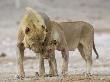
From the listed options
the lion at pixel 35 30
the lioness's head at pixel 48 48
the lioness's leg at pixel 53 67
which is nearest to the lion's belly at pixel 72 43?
the lioness's leg at pixel 53 67

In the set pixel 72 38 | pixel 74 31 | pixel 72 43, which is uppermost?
pixel 74 31

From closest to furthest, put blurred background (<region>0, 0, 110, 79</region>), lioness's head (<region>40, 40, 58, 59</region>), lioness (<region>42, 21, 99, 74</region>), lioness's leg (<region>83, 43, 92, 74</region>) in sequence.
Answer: lioness's head (<region>40, 40, 58, 59</region>) → lioness (<region>42, 21, 99, 74</region>) → lioness's leg (<region>83, 43, 92, 74</region>) → blurred background (<region>0, 0, 110, 79</region>)

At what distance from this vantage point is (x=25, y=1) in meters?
47.1

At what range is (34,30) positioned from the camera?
970 centimetres

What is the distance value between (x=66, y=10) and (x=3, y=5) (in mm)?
4661

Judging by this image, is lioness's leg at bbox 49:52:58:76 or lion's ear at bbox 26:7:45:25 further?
lioness's leg at bbox 49:52:58:76

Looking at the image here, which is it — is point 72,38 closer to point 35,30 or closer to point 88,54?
point 88,54

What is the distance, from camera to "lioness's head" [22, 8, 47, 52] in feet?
31.7

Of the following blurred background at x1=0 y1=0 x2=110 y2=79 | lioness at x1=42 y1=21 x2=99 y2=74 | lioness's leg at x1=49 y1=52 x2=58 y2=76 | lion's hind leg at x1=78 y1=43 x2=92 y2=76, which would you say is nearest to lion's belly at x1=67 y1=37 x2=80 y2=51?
lioness at x1=42 y1=21 x2=99 y2=74

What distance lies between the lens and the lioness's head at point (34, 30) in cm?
966

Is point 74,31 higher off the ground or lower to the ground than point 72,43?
higher

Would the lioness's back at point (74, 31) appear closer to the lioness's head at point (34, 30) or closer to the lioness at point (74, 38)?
the lioness at point (74, 38)

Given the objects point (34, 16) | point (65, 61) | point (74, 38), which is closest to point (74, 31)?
point (74, 38)

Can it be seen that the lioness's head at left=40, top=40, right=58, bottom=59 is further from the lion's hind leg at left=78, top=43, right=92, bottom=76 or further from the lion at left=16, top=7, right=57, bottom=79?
the lion's hind leg at left=78, top=43, right=92, bottom=76
